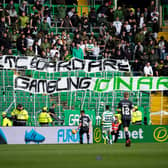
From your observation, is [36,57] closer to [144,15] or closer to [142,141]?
[142,141]

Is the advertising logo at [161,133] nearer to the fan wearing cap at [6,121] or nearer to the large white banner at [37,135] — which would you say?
the large white banner at [37,135]

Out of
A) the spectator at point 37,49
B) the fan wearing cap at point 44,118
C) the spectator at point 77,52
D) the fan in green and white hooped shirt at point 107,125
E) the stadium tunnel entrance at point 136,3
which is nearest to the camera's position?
the fan in green and white hooped shirt at point 107,125

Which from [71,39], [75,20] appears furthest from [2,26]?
[75,20]

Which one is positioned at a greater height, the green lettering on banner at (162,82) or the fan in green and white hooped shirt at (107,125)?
the green lettering on banner at (162,82)

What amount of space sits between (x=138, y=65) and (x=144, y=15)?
5.08 metres

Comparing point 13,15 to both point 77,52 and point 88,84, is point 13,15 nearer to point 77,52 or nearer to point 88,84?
point 77,52

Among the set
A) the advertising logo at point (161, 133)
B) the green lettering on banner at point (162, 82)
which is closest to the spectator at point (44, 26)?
the green lettering on banner at point (162, 82)

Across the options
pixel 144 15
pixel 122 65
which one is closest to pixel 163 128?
pixel 122 65

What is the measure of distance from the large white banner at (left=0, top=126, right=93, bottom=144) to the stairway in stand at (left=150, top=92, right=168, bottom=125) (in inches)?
146

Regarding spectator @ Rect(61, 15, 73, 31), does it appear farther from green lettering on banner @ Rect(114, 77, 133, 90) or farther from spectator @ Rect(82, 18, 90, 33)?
green lettering on banner @ Rect(114, 77, 133, 90)

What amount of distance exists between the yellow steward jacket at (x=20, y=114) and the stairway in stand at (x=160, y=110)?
6.07m

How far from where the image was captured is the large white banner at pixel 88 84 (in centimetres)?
3203

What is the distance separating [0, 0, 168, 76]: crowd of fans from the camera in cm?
3475

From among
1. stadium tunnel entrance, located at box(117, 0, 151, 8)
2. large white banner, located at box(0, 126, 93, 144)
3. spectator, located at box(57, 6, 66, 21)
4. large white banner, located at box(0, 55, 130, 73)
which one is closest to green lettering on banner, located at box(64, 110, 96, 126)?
large white banner, located at box(0, 126, 93, 144)
